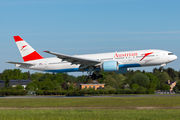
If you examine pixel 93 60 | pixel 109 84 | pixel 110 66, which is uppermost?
pixel 93 60

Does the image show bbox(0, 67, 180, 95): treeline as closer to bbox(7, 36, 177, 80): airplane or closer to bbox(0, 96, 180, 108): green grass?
bbox(7, 36, 177, 80): airplane

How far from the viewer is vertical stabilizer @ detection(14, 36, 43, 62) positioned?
51203 millimetres

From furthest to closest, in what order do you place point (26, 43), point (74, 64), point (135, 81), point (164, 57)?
point (135, 81), point (26, 43), point (74, 64), point (164, 57)

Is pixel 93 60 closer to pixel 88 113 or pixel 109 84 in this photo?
pixel 88 113

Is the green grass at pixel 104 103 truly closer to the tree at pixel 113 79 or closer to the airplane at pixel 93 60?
the airplane at pixel 93 60

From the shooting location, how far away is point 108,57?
4622cm

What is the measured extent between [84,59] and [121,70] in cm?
825

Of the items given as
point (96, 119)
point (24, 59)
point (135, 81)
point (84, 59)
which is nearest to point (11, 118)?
point (96, 119)

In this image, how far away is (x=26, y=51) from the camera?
52.0 metres

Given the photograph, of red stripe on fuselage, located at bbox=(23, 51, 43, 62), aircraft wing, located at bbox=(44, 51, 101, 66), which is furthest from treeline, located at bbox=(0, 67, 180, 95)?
red stripe on fuselage, located at bbox=(23, 51, 43, 62)

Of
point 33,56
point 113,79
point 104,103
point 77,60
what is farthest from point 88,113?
point 113,79

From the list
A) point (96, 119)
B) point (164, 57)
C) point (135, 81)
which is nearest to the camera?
point (96, 119)

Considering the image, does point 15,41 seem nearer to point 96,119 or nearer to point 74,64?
point 74,64

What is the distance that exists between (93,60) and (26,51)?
47.5 ft
